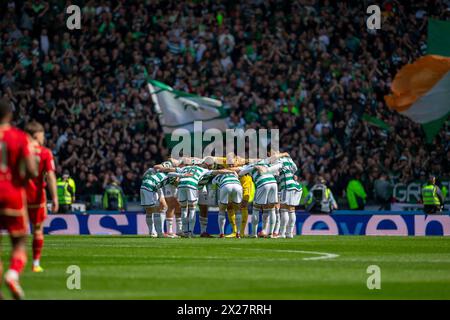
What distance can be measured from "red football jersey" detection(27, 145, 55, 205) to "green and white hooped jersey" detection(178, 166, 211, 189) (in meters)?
12.7

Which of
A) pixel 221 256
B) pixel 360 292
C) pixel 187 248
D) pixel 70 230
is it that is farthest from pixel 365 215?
pixel 360 292

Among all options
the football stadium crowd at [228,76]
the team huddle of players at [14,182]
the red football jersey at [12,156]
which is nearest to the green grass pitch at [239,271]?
the team huddle of players at [14,182]

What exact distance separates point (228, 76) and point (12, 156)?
93.4 feet

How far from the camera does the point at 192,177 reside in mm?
29656

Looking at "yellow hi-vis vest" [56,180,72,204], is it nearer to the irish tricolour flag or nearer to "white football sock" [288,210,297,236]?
"white football sock" [288,210,297,236]

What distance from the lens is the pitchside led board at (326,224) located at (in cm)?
3394

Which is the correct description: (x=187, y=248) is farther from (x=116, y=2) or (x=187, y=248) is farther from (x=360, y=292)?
(x=116, y=2)

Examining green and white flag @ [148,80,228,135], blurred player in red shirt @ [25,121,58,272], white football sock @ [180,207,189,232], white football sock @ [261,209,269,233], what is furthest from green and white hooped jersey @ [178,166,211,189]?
blurred player in red shirt @ [25,121,58,272]

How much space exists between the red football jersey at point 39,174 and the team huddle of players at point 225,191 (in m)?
12.5

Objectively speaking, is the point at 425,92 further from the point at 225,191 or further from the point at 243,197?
the point at 225,191

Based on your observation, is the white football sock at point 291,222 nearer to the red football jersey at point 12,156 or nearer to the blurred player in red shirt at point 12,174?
the blurred player in red shirt at point 12,174

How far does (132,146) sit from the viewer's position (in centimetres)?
3803

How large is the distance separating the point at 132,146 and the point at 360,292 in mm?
24642

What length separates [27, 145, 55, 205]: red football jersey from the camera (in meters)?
16.9
